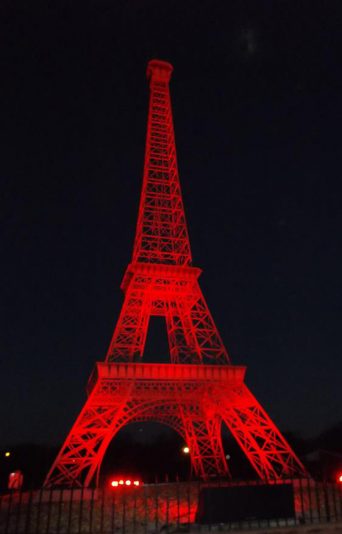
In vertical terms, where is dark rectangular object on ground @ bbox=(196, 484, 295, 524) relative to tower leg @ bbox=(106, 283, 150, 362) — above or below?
below

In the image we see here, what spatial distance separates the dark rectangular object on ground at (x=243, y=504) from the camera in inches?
543

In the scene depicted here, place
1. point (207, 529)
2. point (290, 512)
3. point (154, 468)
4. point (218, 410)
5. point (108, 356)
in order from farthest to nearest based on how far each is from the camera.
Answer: point (154, 468)
point (218, 410)
point (108, 356)
point (290, 512)
point (207, 529)

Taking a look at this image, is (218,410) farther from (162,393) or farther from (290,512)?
(290,512)

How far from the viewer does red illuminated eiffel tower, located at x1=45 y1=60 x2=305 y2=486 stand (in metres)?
30.1

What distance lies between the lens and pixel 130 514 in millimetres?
20875

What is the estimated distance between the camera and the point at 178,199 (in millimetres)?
39125

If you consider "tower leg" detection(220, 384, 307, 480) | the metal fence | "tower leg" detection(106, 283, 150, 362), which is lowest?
the metal fence

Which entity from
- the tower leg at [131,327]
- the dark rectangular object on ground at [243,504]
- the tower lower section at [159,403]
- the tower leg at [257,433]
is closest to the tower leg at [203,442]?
the tower lower section at [159,403]

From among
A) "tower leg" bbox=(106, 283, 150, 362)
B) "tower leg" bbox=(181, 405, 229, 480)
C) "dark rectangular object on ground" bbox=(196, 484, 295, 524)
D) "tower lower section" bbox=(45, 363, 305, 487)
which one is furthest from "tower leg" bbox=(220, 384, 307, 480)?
"dark rectangular object on ground" bbox=(196, 484, 295, 524)

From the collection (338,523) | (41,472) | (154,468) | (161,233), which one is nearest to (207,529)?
(338,523)

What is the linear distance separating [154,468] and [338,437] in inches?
1023

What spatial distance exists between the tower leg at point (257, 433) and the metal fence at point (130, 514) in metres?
1.94

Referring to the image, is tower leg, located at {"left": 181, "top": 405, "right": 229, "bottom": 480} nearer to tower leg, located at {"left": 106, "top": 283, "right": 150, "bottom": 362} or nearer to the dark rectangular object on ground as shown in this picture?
tower leg, located at {"left": 106, "top": 283, "right": 150, "bottom": 362}

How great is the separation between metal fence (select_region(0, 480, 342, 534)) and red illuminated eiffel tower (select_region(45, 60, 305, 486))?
11.2ft
